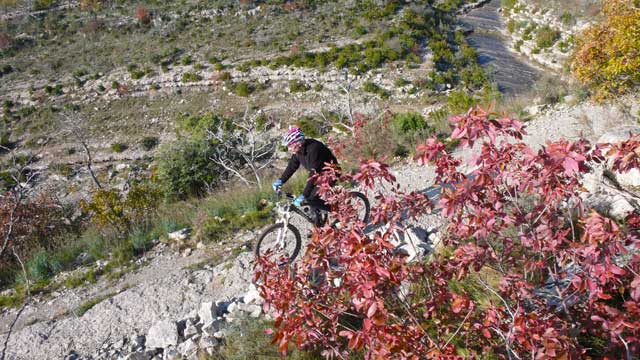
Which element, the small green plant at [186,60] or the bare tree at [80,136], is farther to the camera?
the small green plant at [186,60]

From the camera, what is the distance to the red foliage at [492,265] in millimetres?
2326

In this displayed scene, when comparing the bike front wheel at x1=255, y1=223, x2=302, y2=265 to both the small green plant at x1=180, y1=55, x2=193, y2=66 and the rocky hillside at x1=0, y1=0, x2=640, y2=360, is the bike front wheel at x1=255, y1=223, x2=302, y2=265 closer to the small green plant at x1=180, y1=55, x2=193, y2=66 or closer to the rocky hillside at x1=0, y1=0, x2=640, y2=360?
the rocky hillside at x1=0, y1=0, x2=640, y2=360

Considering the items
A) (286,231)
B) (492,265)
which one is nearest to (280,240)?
(286,231)

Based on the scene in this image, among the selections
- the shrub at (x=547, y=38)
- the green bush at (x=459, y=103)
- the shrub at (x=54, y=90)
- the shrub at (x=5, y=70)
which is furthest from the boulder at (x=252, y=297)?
the shrub at (x=5, y=70)

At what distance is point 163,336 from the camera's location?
17.0ft

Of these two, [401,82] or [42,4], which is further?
[42,4]

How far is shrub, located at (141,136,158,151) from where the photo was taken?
22.3 metres

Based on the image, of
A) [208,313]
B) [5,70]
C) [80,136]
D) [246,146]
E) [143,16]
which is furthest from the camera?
[143,16]

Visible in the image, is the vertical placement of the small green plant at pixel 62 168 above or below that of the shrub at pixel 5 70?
below

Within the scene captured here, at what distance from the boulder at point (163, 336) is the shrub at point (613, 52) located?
7959mm

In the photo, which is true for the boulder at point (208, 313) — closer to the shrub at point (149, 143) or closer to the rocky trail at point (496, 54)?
the rocky trail at point (496, 54)

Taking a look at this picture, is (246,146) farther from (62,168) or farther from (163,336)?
(163,336)

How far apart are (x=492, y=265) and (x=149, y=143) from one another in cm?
2189

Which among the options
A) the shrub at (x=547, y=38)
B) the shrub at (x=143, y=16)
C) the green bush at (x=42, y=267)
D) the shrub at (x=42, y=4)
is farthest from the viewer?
the shrub at (x=42, y=4)
